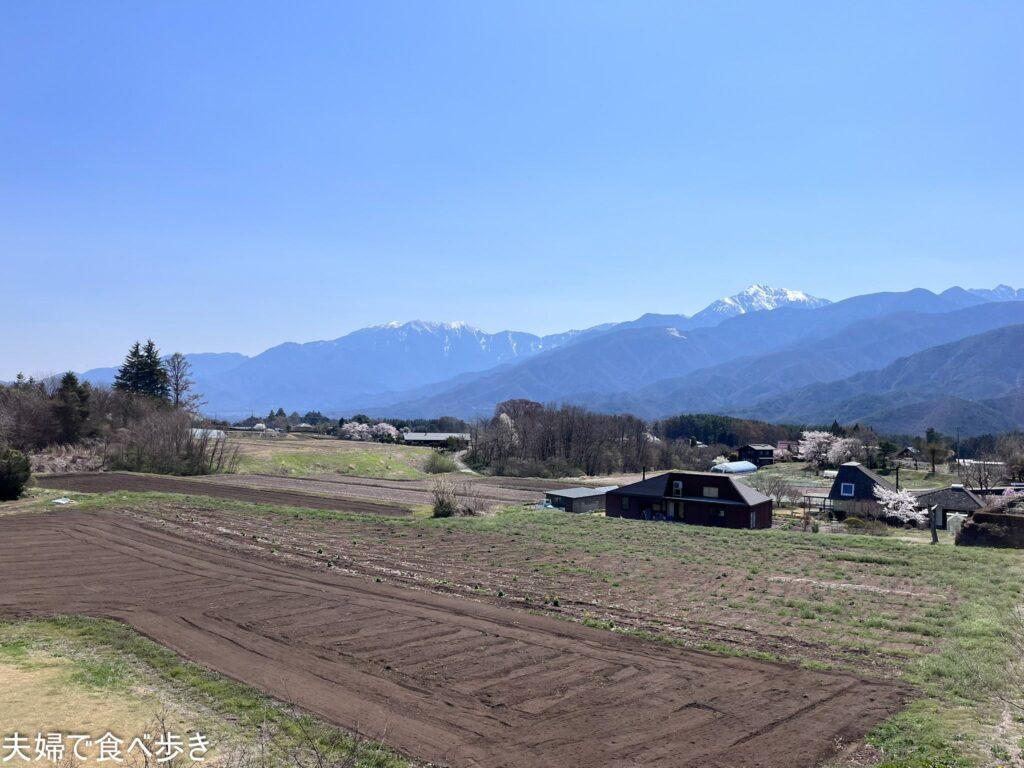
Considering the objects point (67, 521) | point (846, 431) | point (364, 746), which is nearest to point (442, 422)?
point (846, 431)

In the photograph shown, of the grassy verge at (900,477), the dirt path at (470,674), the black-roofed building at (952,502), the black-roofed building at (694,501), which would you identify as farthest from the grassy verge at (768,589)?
the grassy verge at (900,477)

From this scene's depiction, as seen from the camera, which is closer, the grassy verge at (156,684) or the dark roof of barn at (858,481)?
the grassy verge at (156,684)

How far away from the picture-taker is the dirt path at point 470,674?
1215 cm

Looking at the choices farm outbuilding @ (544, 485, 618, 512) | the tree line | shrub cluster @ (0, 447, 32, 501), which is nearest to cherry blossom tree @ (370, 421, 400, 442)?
the tree line

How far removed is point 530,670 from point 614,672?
6.34 feet

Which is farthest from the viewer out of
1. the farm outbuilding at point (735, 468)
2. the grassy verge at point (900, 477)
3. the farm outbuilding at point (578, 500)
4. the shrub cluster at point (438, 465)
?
the farm outbuilding at point (735, 468)

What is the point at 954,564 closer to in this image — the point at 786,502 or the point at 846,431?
the point at 786,502

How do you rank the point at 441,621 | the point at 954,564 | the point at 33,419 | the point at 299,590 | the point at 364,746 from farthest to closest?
the point at 33,419, the point at 954,564, the point at 299,590, the point at 441,621, the point at 364,746

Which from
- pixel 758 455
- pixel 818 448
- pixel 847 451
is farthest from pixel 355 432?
pixel 847 451

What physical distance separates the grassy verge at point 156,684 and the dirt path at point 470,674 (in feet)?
1.63

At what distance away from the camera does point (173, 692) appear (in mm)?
14078

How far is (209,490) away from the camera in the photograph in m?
51.6

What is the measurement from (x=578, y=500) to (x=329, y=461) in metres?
41.3

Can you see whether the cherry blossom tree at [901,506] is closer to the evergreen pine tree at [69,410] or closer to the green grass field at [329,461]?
the green grass field at [329,461]
